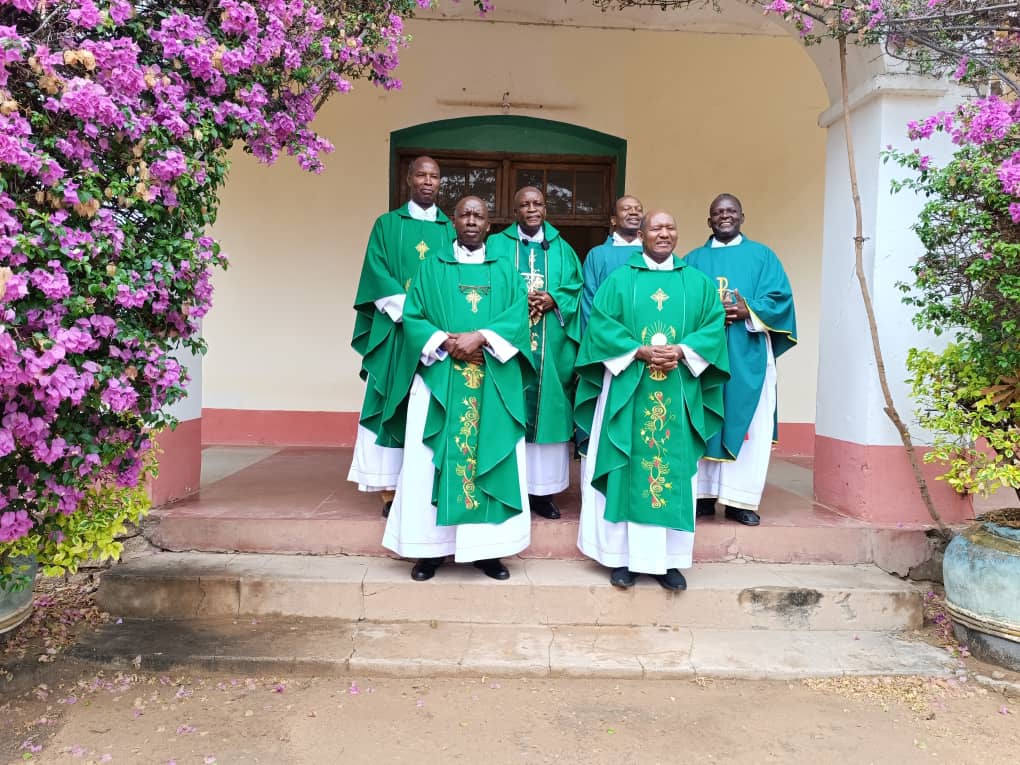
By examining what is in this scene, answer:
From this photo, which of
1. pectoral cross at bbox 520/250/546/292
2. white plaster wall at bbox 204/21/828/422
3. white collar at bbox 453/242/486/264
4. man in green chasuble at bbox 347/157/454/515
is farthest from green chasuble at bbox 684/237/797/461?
white plaster wall at bbox 204/21/828/422

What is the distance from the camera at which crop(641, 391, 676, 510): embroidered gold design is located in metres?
3.62

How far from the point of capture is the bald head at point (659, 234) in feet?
12.4

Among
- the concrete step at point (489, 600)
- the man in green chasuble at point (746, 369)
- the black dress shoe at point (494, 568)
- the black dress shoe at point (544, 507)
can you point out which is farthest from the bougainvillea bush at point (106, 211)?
the man in green chasuble at point (746, 369)

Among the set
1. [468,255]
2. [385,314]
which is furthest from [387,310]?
[468,255]

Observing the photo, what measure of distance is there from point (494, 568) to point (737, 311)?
2.00 m

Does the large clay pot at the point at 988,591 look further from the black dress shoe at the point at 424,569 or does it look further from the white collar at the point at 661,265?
the black dress shoe at the point at 424,569

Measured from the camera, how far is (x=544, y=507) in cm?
432

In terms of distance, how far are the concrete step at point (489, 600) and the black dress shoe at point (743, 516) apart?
19.1 inches

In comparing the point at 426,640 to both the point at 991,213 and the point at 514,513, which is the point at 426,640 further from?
the point at 991,213

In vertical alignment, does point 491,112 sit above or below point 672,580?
above

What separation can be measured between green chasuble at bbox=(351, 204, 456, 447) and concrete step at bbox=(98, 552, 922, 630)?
2.79 ft

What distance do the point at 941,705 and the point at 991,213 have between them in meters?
2.19

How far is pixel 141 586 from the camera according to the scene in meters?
3.65

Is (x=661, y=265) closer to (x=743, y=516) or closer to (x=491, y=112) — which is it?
(x=743, y=516)
